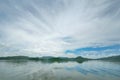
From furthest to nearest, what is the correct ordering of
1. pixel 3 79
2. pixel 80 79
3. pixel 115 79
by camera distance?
pixel 115 79, pixel 80 79, pixel 3 79

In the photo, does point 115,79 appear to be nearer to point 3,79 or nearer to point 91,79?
point 91,79

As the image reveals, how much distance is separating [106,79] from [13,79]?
20.4 metres

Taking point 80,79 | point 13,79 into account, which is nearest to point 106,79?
point 80,79

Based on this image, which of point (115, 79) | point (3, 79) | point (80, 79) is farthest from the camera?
point (115, 79)

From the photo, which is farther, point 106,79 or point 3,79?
point 106,79

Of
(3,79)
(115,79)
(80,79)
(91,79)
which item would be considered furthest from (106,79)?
(3,79)

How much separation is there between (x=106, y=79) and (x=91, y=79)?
3.93 m

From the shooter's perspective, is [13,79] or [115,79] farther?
[115,79]

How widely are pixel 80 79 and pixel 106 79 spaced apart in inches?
256

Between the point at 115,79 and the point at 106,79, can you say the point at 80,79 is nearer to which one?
the point at 106,79

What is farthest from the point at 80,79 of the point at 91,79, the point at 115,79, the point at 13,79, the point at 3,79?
the point at 3,79

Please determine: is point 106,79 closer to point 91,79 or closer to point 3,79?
point 91,79

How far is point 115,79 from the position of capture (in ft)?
85.9

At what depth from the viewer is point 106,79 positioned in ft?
84.6
